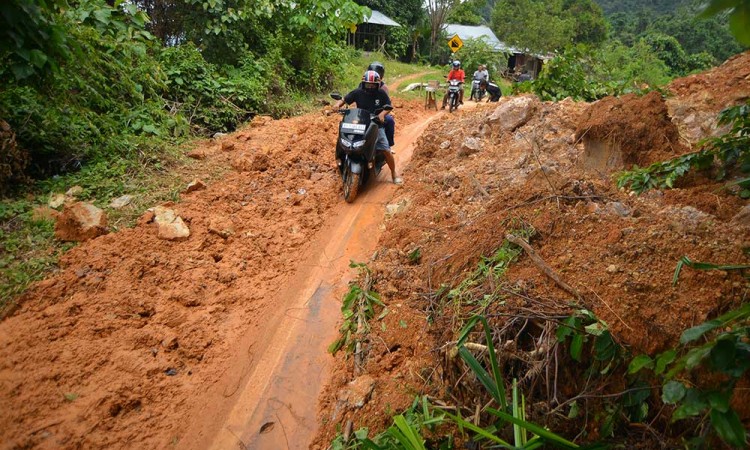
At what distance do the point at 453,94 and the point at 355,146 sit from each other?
8899 millimetres

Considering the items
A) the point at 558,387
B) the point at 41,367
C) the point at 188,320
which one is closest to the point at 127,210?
the point at 188,320

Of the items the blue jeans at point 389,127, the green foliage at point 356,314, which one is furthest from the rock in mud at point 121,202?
the blue jeans at point 389,127

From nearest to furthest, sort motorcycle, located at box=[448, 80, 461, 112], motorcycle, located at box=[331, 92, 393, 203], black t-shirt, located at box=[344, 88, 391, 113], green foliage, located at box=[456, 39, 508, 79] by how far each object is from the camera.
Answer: motorcycle, located at box=[331, 92, 393, 203], black t-shirt, located at box=[344, 88, 391, 113], motorcycle, located at box=[448, 80, 461, 112], green foliage, located at box=[456, 39, 508, 79]

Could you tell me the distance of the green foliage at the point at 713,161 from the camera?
117 inches

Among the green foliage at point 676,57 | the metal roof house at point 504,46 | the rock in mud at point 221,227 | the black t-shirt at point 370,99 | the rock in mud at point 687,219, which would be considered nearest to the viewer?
the rock in mud at point 687,219

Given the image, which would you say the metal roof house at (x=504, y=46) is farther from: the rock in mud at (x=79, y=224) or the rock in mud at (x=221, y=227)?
the rock in mud at (x=79, y=224)

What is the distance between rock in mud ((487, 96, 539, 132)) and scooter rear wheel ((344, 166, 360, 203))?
7.98 ft

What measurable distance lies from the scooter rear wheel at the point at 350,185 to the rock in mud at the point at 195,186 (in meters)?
1.97

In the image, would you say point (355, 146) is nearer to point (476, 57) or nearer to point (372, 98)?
point (372, 98)

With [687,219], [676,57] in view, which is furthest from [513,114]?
[676,57]

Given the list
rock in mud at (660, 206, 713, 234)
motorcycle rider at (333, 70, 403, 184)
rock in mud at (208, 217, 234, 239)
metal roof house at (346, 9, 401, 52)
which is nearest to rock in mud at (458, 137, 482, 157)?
motorcycle rider at (333, 70, 403, 184)

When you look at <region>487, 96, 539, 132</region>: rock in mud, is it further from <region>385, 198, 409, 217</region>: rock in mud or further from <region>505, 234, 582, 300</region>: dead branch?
<region>505, 234, 582, 300</region>: dead branch

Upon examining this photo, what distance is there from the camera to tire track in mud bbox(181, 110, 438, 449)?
306 cm

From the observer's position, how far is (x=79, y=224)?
178 inches
